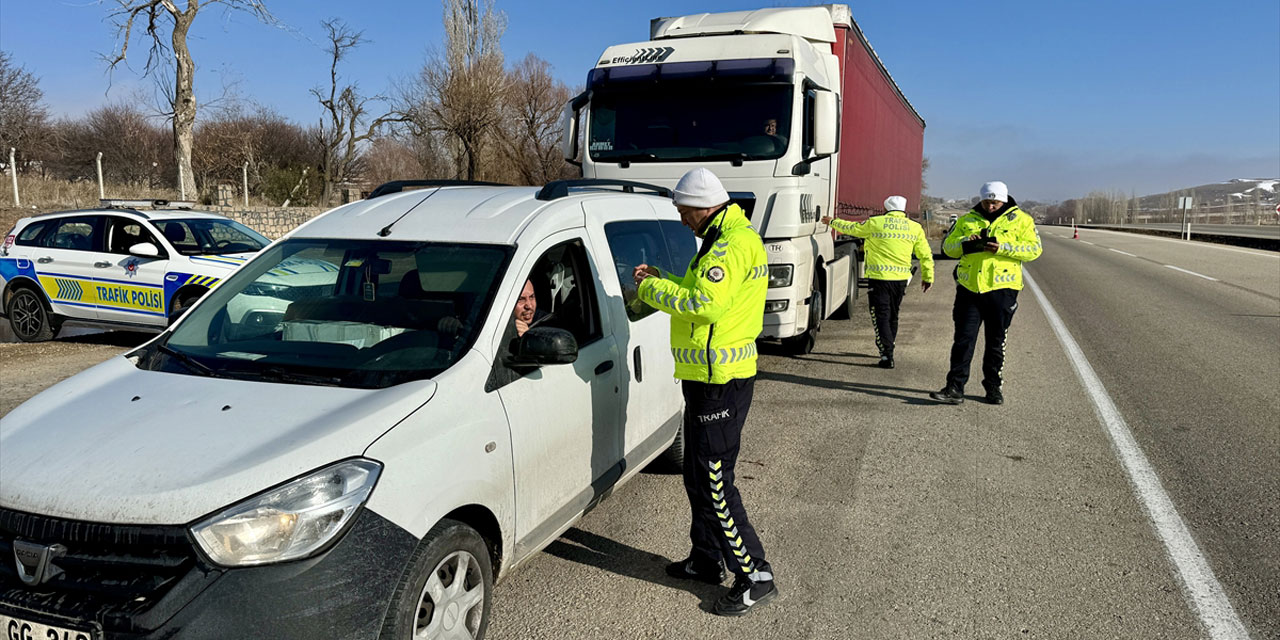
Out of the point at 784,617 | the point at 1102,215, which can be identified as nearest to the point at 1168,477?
the point at 784,617

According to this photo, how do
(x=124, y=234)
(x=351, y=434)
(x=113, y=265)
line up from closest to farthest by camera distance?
(x=351, y=434), (x=113, y=265), (x=124, y=234)

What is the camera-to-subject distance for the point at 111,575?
2.50 meters

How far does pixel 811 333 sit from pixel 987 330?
8.36 feet

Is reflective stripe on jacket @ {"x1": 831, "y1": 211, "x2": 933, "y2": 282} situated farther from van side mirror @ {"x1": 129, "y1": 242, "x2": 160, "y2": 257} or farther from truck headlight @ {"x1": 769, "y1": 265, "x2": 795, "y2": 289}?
van side mirror @ {"x1": 129, "y1": 242, "x2": 160, "y2": 257}

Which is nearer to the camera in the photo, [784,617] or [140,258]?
[784,617]

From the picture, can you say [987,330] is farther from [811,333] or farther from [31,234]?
[31,234]

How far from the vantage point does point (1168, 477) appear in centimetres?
549

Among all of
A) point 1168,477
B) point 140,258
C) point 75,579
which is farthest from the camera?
point 140,258

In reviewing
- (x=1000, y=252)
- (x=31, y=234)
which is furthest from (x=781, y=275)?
(x=31, y=234)

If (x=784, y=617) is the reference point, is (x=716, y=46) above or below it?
above

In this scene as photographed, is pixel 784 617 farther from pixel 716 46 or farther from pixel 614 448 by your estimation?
pixel 716 46

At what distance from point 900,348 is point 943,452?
14.5 ft

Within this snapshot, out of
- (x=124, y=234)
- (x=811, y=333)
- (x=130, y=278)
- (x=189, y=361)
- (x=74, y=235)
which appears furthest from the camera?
(x=74, y=235)

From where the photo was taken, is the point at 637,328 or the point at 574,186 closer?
the point at 637,328
